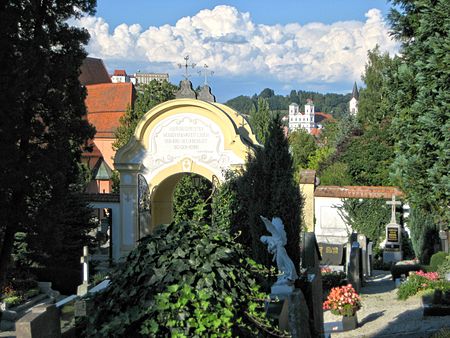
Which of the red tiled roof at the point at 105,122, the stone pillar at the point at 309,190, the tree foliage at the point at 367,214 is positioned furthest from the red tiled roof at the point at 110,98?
the tree foliage at the point at 367,214

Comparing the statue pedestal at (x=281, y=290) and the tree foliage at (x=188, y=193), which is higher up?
the tree foliage at (x=188, y=193)

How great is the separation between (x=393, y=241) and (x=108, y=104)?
3144cm

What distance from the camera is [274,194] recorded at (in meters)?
11.7

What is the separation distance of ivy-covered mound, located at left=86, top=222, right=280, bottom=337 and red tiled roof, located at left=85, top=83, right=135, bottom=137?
43.6 metres

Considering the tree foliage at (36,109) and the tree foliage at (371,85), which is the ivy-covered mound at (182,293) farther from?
the tree foliage at (371,85)

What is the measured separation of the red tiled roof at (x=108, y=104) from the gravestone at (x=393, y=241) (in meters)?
27.5

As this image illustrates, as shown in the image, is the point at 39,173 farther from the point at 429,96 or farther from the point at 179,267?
the point at 179,267

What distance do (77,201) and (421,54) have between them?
50.1 ft

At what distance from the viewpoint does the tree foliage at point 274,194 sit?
1164cm

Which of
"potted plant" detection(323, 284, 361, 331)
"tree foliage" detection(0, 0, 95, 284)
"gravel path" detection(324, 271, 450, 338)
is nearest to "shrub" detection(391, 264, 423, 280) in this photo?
"gravel path" detection(324, 271, 450, 338)

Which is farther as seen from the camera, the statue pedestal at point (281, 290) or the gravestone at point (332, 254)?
the gravestone at point (332, 254)

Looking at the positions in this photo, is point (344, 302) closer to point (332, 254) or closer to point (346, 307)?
point (346, 307)

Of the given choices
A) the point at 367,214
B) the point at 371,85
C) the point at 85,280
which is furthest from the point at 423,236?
the point at 371,85

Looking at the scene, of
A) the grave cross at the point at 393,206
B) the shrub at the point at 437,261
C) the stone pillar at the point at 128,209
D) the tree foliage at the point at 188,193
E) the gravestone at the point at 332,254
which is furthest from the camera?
the tree foliage at the point at 188,193
